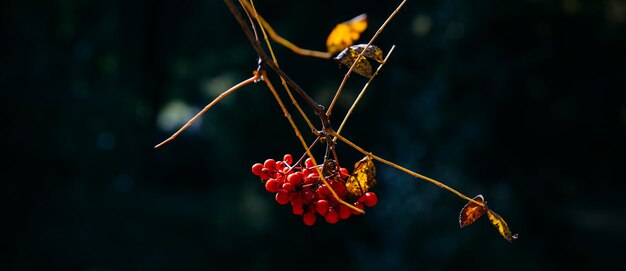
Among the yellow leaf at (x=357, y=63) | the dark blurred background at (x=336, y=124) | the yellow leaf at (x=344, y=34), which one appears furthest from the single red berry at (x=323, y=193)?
the dark blurred background at (x=336, y=124)

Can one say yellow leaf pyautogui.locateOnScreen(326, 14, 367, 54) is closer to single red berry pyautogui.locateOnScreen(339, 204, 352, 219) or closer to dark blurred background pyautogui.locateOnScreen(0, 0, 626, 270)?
single red berry pyautogui.locateOnScreen(339, 204, 352, 219)

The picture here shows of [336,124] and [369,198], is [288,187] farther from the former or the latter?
[336,124]

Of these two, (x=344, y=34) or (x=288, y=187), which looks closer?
(x=344, y=34)

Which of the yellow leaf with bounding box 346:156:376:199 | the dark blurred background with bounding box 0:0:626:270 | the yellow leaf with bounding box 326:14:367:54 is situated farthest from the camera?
the dark blurred background with bounding box 0:0:626:270

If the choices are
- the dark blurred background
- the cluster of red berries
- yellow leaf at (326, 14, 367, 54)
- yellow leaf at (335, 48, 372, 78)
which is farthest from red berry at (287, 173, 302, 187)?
the dark blurred background

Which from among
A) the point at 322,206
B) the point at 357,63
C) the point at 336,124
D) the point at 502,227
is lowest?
the point at 336,124

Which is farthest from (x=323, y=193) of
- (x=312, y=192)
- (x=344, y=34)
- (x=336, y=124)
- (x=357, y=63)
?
(x=336, y=124)
